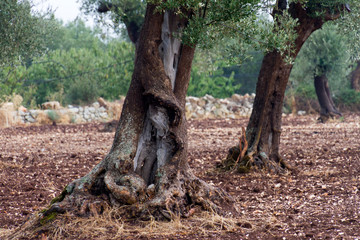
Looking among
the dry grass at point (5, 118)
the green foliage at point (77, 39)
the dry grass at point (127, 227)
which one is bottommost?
the dry grass at point (5, 118)

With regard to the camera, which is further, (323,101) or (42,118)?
(323,101)

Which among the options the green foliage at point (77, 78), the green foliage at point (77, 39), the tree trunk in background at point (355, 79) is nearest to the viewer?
the green foliage at point (77, 78)

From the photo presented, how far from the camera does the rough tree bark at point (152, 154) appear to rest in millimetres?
5285

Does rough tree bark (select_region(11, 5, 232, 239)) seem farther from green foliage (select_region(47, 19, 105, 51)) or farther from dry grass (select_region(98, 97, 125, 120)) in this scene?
Answer: green foliage (select_region(47, 19, 105, 51))

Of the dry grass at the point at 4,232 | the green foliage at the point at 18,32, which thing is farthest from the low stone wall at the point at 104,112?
the dry grass at the point at 4,232

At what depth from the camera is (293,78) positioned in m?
21.8

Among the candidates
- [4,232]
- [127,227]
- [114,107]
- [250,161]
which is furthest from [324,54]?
[4,232]

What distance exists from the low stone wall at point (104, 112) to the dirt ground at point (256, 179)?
4.38 meters

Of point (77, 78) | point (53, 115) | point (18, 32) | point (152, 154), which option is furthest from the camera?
point (77, 78)

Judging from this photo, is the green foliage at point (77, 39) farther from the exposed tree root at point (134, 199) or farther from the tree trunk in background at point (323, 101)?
the exposed tree root at point (134, 199)

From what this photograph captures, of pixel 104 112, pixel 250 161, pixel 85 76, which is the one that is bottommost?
pixel 104 112

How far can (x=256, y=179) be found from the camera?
26.1ft

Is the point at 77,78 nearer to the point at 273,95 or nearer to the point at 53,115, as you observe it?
the point at 53,115

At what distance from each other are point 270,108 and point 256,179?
4.83ft
